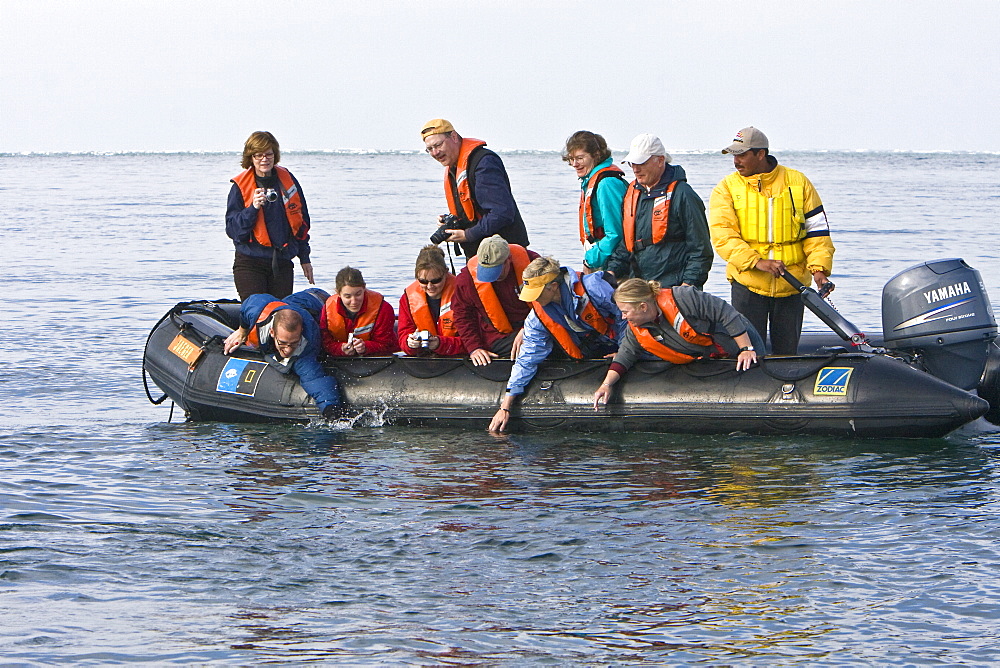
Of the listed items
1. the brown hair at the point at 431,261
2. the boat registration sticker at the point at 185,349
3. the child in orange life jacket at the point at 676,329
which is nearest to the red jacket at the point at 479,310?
the brown hair at the point at 431,261

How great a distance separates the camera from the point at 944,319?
20.9ft

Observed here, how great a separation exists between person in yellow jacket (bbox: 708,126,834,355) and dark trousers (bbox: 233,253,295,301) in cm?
274

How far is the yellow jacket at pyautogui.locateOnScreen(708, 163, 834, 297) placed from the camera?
652 centimetres

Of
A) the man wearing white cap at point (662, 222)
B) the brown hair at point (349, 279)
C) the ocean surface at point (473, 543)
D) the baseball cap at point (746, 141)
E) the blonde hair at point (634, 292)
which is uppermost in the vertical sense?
the baseball cap at point (746, 141)

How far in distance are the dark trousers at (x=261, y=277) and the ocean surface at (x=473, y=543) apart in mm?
886

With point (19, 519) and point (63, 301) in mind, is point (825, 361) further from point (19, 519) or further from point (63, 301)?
point (63, 301)

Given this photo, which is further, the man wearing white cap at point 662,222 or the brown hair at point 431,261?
the brown hair at point 431,261

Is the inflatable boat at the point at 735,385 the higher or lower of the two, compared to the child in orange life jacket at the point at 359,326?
lower

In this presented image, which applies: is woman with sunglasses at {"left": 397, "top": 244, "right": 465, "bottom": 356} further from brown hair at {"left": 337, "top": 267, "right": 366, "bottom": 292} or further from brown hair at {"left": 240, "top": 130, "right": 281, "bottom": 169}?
brown hair at {"left": 240, "top": 130, "right": 281, "bottom": 169}

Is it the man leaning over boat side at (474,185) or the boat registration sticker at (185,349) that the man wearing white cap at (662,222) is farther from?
the boat registration sticker at (185,349)

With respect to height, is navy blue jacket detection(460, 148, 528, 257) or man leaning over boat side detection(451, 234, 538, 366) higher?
navy blue jacket detection(460, 148, 528, 257)

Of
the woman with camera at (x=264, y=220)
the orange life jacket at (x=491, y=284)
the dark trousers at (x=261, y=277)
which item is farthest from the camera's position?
the dark trousers at (x=261, y=277)

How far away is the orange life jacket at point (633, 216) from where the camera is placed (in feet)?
21.5

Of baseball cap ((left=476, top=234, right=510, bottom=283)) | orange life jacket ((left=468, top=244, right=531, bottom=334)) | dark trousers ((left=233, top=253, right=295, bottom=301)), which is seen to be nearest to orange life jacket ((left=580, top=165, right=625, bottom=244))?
orange life jacket ((left=468, top=244, right=531, bottom=334))
